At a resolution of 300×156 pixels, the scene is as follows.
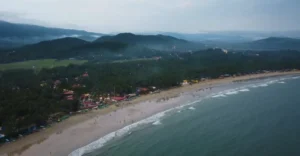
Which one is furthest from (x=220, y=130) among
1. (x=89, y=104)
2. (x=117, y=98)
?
(x=89, y=104)

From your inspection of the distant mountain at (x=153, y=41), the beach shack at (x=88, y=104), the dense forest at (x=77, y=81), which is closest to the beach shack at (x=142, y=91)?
the dense forest at (x=77, y=81)

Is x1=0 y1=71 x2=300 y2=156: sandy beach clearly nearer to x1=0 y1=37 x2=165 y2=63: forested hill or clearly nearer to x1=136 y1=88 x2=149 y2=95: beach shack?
x1=136 y1=88 x2=149 y2=95: beach shack

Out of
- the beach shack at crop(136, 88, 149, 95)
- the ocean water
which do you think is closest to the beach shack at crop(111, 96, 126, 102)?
the beach shack at crop(136, 88, 149, 95)

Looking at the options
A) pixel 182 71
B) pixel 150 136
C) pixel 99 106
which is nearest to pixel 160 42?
pixel 182 71

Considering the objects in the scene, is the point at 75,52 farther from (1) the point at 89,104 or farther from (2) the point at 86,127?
(2) the point at 86,127

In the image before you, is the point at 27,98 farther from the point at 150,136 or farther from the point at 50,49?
the point at 50,49

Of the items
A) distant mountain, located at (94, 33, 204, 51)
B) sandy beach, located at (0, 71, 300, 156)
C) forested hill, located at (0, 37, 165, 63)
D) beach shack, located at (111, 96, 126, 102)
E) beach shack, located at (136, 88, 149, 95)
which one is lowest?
sandy beach, located at (0, 71, 300, 156)
